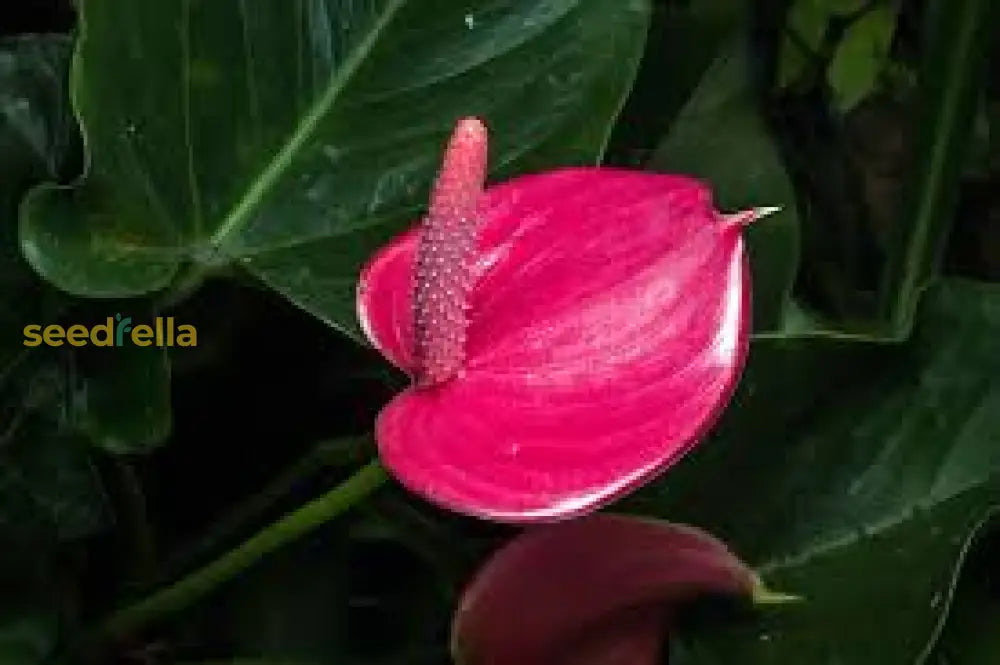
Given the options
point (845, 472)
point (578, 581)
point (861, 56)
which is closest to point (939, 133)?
point (861, 56)

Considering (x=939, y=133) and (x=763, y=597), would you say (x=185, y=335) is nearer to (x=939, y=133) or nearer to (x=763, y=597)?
(x=763, y=597)

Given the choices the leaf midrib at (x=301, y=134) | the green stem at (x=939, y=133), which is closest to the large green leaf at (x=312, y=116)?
the leaf midrib at (x=301, y=134)

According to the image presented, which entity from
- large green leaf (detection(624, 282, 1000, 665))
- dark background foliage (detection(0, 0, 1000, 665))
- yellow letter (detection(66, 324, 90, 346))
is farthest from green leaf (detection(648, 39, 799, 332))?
yellow letter (detection(66, 324, 90, 346))

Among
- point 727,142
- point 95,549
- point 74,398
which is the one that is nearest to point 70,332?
point 74,398

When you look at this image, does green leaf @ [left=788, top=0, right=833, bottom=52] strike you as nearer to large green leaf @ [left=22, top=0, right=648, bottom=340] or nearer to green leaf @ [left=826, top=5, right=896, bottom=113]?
green leaf @ [left=826, top=5, right=896, bottom=113]

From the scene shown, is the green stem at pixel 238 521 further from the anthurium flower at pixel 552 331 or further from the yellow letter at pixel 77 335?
the anthurium flower at pixel 552 331

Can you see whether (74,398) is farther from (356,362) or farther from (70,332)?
(356,362)
